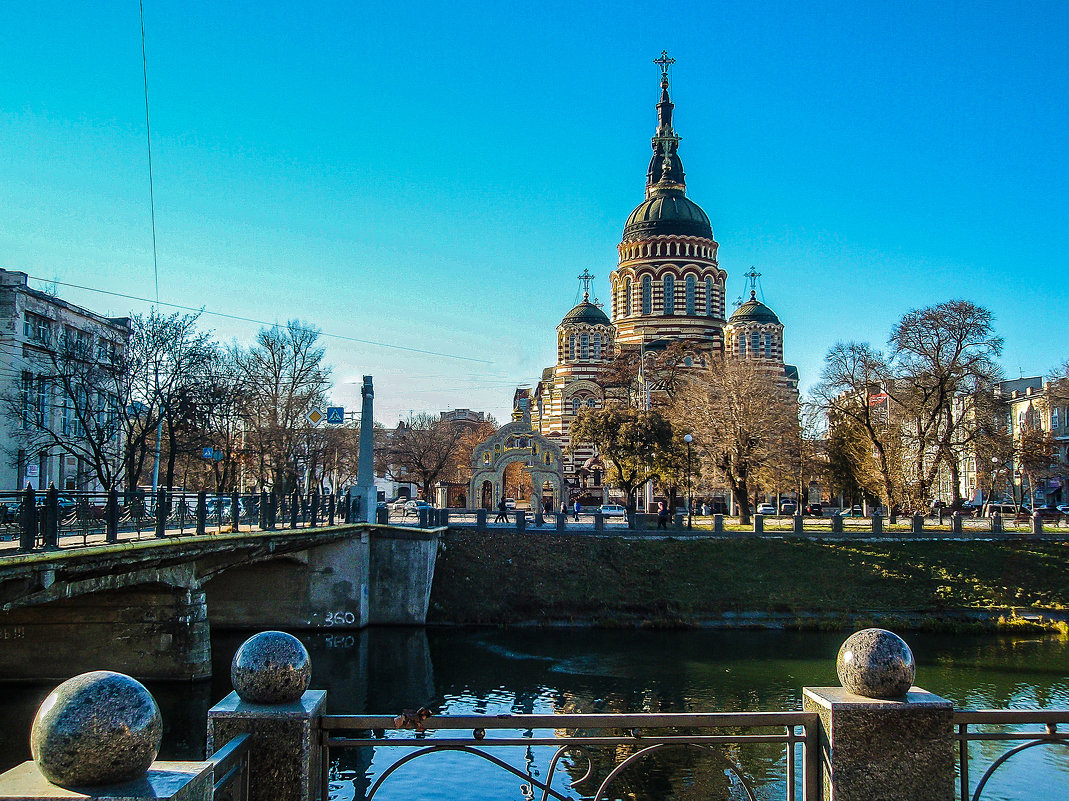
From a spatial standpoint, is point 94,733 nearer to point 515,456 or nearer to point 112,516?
point 112,516

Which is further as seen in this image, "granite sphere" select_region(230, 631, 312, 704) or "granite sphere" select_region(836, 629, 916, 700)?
"granite sphere" select_region(836, 629, 916, 700)

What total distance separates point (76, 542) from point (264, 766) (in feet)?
41.5

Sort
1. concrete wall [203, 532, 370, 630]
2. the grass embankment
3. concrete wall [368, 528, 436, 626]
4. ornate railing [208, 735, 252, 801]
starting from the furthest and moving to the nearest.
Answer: the grass embankment
concrete wall [368, 528, 436, 626]
concrete wall [203, 532, 370, 630]
ornate railing [208, 735, 252, 801]

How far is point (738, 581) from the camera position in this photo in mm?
35156

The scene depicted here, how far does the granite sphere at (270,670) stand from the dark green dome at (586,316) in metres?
65.4

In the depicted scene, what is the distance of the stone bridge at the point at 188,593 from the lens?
15391 millimetres

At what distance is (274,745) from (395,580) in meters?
28.4

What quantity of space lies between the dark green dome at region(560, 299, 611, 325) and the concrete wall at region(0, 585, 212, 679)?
50192 mm

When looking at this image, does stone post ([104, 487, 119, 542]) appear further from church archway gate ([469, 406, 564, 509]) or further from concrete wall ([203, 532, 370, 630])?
church archway gate ([469, 406, 564, 509])

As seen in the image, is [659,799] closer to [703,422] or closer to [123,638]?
[123,638]

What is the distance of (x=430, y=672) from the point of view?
25.2 m

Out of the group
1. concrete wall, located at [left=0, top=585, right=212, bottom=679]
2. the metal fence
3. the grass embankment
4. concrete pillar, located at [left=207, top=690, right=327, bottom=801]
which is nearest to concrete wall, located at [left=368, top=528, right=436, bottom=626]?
the grass embankment

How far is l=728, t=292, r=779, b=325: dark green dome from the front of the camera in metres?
71.1

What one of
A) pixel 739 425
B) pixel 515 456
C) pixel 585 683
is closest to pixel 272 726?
pixel 585 683
